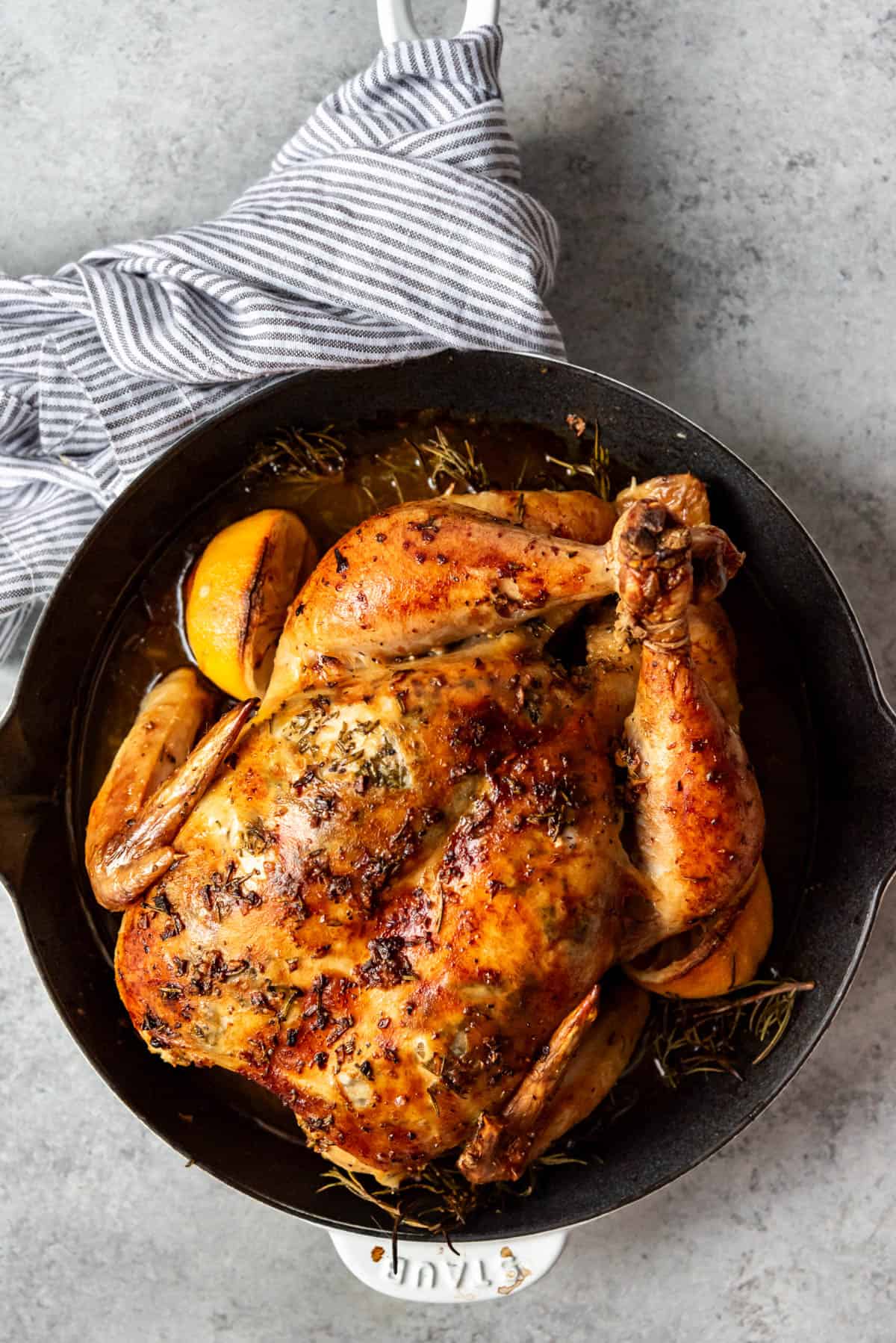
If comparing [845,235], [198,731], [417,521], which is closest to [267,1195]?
[198,731]

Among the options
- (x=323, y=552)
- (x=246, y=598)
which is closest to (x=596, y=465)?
(x=323, y=552)

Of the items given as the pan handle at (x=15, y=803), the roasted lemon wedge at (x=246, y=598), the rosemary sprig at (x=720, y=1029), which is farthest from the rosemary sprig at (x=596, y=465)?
the pan handle at (x=15, y=803)

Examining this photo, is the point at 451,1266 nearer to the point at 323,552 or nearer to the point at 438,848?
the point at 438,848

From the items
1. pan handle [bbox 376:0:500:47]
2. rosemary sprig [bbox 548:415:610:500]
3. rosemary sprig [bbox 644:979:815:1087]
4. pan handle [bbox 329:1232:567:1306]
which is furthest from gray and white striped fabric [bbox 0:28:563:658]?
pan handle [bbox 329:1232:567:1306]

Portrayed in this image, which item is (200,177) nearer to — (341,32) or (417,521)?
(341,32)

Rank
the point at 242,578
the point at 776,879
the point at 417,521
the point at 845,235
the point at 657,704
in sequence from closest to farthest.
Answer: the point at 657,704
the point at 417,521
the point at 242,578
the point at 776,879
the point at 845,235
